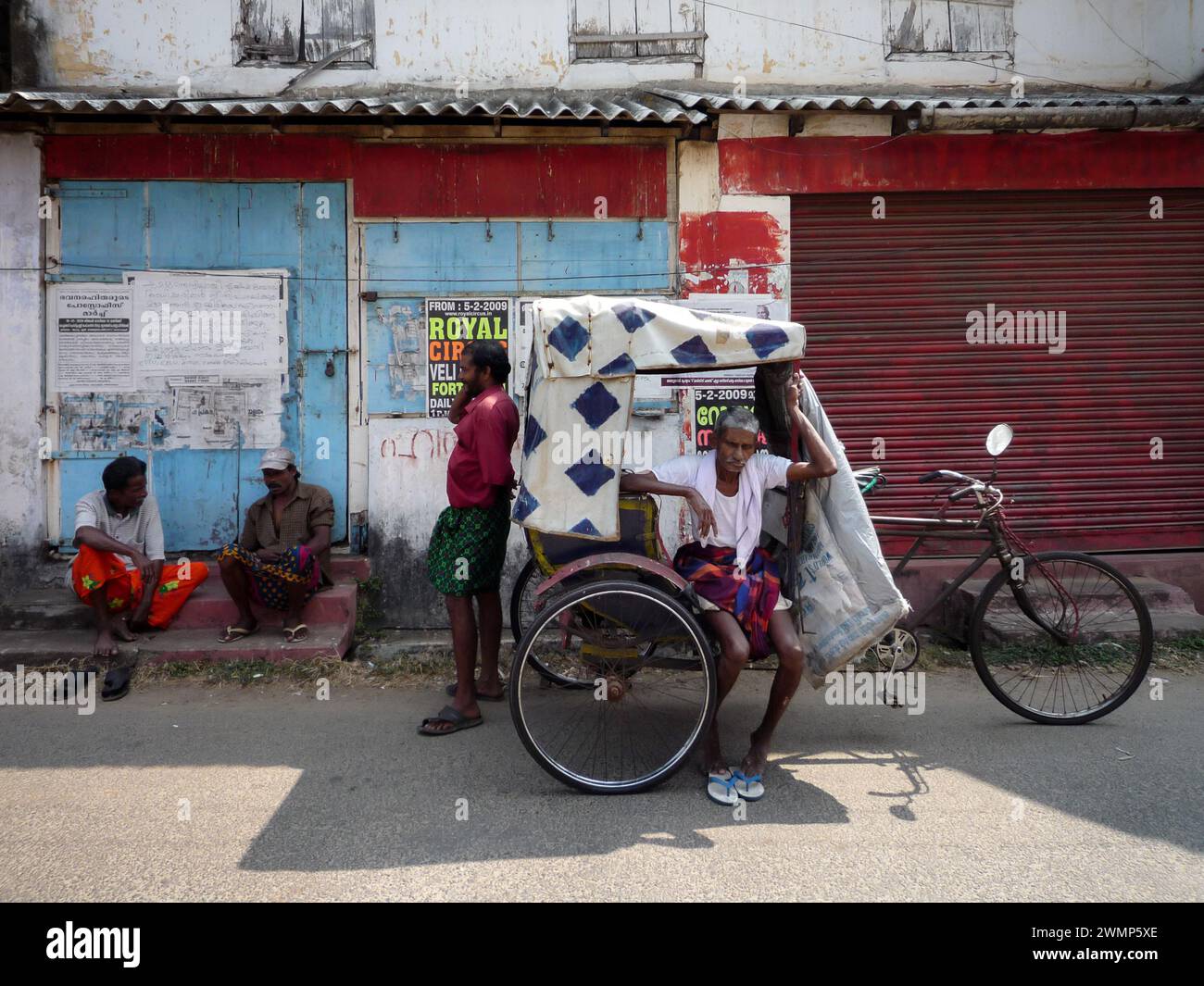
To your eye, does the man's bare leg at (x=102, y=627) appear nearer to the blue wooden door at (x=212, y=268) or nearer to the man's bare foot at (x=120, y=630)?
the man's bare foot at (x=120, y=630)

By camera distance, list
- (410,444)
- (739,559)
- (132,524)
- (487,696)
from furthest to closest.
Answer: (410,444) < (132,524) < (487,696) < (739,559)

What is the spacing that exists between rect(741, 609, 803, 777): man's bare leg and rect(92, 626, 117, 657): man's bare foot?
4000 millimetres

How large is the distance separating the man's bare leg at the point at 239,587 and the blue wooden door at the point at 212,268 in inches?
38.6

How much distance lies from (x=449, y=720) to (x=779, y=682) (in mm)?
1704

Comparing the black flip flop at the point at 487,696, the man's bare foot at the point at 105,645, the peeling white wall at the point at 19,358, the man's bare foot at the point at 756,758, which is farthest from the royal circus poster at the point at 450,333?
the man's bare foot at the point at 756,758

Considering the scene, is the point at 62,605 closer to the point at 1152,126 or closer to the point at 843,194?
the point at 843,194

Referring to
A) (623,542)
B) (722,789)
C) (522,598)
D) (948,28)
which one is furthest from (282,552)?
(948,28)

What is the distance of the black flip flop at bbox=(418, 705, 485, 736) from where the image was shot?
435cm

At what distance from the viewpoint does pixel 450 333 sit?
21.0 feet

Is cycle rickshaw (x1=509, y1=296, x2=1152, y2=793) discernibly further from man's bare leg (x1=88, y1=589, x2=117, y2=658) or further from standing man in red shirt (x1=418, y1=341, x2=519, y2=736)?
man's bare leg (x1=88, y1=589, x2=117, y2=658)

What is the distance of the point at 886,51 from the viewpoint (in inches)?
273

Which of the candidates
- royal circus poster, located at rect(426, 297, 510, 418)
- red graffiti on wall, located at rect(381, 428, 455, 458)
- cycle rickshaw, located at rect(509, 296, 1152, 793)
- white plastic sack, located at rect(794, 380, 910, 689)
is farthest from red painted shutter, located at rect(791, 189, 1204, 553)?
red graffiti on wall, located at rect(381, 428, 455, 458)

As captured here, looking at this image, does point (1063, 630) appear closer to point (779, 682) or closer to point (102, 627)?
point (779, 682)

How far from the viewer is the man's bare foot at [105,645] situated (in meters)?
5.30
